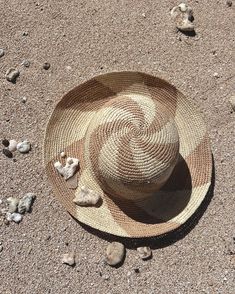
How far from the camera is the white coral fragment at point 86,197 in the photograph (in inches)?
100

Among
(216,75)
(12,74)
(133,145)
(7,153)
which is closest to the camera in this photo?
(133,145)

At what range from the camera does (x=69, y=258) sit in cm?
267

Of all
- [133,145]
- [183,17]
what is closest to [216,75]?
[183,17]

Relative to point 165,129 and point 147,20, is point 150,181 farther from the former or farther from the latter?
point 147,20

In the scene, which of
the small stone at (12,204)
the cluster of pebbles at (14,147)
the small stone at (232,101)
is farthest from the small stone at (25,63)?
the small stone at (232,101)

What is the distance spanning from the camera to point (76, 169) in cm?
258

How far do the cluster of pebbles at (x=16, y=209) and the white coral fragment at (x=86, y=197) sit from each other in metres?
0.31

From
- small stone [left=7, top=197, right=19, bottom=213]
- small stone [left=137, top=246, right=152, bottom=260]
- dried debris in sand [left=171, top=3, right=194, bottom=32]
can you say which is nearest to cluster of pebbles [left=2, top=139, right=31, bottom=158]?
small stone [left=7, top=197, right=19, bottom=213]

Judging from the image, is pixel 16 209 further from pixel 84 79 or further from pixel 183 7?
pixel 183 7

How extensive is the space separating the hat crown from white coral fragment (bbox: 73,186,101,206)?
0.43ft

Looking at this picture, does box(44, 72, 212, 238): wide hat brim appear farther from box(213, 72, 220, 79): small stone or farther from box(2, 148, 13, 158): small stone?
box(213, 72, 220, 79): small stone

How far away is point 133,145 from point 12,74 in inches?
39.4

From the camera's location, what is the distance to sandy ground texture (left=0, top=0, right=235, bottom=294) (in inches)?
106

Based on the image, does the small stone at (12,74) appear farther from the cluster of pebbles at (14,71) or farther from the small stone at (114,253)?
the small stone at (114,253)
